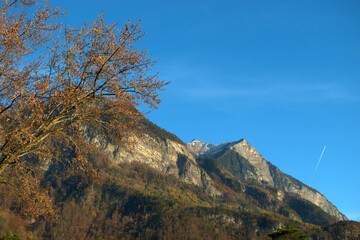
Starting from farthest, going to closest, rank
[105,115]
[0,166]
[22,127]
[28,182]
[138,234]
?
[138,234] < [105,115] < [28,182] < [0,166] < [22,127]

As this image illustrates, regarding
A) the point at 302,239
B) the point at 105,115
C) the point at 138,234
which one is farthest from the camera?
the point at 138,234

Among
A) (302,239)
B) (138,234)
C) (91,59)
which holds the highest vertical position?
(302,239)

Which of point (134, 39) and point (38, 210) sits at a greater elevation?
point (134, 39)

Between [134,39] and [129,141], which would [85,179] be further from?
[134,39]

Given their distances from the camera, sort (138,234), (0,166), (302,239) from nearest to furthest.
→ 1. (0,166)
2. (302,239)
3. (138,234)

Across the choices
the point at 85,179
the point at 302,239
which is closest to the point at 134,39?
the point at 85,179

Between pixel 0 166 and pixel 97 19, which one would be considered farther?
pixel 97 19

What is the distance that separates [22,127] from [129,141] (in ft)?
13.7

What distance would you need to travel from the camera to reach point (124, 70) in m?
10.8

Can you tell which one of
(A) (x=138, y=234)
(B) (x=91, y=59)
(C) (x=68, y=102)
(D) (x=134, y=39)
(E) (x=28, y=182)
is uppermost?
(D) (x=134, y=39)

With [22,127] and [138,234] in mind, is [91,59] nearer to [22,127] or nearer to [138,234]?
[22,127]

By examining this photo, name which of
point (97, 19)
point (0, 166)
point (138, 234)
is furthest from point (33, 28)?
point (138, 234)

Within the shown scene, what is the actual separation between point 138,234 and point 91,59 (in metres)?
207

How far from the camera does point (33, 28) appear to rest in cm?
1106
